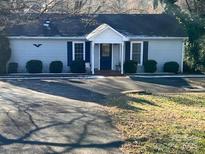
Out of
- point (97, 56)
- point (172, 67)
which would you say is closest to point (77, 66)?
point (97, 56)

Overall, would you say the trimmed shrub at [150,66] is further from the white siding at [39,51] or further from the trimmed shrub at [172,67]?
the white siding at [39,51]

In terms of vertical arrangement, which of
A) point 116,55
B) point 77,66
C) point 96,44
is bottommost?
point 77,66

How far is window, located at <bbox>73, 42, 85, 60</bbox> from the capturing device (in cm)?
3062

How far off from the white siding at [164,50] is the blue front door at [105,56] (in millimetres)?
3021

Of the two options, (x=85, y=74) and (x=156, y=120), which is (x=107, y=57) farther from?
(x=156, y=120)

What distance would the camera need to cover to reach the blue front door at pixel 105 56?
1231 inches

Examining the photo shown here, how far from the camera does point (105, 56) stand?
31328mm

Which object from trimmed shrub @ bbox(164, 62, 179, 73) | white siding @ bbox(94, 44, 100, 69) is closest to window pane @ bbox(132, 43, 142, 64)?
trimmed shrub @ bbox(164, 62, 179, 73)

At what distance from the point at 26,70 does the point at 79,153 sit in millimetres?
21376

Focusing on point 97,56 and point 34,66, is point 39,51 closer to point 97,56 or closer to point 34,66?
point 34,66

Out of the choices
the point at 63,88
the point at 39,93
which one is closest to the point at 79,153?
the point at 39,93

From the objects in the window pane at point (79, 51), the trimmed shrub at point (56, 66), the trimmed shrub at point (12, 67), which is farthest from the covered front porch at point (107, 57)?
the trimmed shrub at point (12, 67)

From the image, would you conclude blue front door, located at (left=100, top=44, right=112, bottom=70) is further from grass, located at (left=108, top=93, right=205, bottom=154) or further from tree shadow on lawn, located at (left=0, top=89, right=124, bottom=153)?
tree shadow on lawn, located at (left=0, top=89, right=124, bottom=153)

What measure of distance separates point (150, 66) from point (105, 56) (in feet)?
11.5
